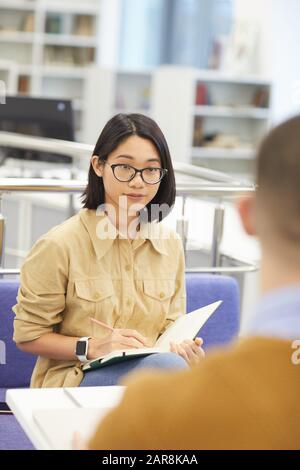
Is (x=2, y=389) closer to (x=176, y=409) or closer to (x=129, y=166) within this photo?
(x=129, y=166)

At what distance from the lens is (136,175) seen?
7.15ft

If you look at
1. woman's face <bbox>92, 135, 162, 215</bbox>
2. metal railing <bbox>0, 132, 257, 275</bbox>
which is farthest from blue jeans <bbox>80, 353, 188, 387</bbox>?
metal railing <bbox>0, 132, 257, 275</bbox>

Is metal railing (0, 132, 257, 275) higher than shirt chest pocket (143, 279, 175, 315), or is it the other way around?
metal railing (0, 132, 257, 275)

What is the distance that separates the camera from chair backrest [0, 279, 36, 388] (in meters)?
2.52

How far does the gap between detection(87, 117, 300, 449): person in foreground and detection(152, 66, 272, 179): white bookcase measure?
8.74 metres

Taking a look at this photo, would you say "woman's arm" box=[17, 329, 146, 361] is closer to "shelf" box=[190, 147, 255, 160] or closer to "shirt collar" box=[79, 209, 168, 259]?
"shirt collar" box=[79, 209, 168, 259]

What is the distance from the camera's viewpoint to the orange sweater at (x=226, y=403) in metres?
0.85

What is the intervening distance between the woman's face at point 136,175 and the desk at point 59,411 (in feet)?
2.22

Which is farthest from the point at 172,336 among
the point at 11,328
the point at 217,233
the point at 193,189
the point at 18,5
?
the point at 18,5

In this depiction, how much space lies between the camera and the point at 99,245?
86.4 inches

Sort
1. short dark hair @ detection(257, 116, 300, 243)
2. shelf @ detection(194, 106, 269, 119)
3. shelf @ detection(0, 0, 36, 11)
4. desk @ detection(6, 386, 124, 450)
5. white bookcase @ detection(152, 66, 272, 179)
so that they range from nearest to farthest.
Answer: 1. short dark hair @ detection(257, 116, 300, 243)
2. desk @ detection(6, 386, 124, 450)
3. white bookcase @ detection(152, 66, 272, 179)
4. shelf @ detection(194, 106, 269, 119)
5. shelf @ detection(0, 0, 36, 11)

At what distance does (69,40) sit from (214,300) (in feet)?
27.9

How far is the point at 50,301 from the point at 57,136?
342 centimetres
